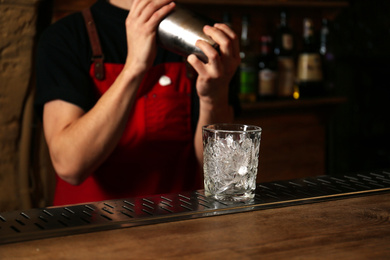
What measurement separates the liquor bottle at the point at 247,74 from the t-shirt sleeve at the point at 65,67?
4.46 feet

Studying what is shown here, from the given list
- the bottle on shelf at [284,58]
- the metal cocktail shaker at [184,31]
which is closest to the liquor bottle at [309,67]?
the bottle on shelf at [284,58]

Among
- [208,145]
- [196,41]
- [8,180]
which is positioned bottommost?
[8,180]

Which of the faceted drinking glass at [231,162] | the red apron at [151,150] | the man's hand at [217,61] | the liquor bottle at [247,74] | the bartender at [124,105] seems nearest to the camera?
the faceted drinking glass at [231,162]

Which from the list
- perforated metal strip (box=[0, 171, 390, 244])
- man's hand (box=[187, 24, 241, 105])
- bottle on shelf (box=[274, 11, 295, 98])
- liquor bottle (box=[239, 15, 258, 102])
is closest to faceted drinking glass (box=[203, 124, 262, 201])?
perforated metal strip (box=[0, 171, 390, 244])

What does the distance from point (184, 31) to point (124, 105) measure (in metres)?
0.25

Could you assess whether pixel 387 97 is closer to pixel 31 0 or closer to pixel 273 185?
pixel 31 0

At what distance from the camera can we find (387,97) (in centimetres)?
362

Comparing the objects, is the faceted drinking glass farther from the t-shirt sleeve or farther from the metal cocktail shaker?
the t-shirt sleeve

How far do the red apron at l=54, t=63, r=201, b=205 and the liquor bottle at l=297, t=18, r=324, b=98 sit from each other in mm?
1570

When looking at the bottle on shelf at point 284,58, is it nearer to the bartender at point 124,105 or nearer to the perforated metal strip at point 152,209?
the bartender at point 124,105

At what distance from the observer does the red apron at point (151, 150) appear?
1.38 meters

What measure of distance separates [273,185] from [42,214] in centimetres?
42

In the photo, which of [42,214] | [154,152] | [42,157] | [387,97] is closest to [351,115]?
[387,97]

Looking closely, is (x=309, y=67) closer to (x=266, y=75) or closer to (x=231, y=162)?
(x=266, y=75)
